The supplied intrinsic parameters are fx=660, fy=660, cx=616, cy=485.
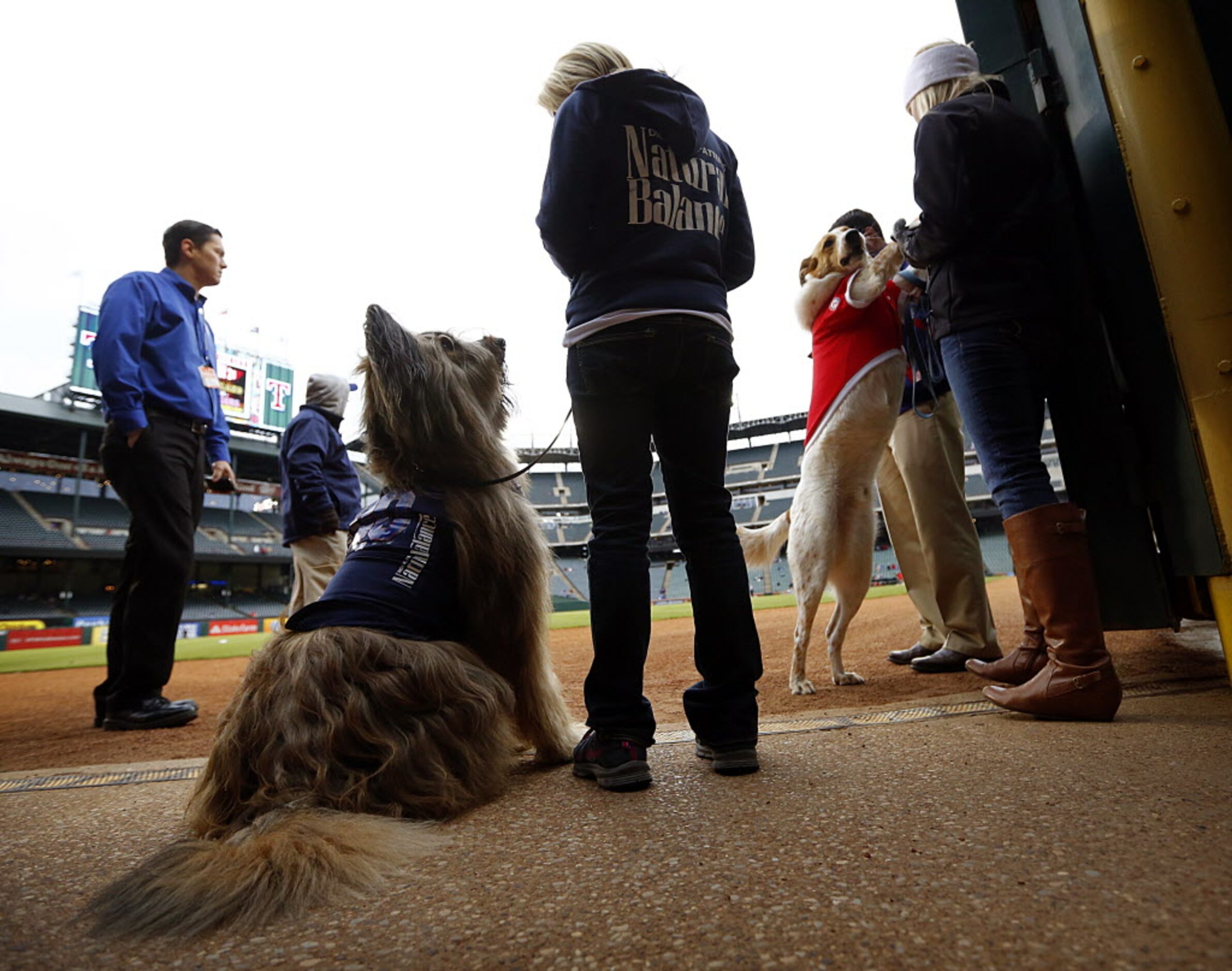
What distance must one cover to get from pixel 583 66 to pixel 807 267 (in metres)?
1.84

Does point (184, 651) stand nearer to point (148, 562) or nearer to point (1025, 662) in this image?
point (148, 562)

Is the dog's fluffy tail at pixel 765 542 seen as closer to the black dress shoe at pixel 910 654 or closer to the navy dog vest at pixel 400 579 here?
the black dress shoe at pixel 910 654

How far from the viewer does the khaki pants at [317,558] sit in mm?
4500

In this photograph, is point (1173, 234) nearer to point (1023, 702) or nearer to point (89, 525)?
point (1023, 702)

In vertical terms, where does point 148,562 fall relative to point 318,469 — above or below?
below

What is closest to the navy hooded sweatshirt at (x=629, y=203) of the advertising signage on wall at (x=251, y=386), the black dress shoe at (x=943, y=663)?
the black dress shoe at (x=943, y=663)

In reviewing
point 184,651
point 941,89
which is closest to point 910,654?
point 941,89

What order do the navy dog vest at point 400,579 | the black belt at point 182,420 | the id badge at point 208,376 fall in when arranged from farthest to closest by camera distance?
the id badge at point 208,376
the black belt at point 182,420
the navy dog vest at point 400,579

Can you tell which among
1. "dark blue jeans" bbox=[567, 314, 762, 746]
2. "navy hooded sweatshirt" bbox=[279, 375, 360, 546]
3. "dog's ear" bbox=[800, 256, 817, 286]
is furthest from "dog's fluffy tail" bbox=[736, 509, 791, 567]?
"navy hooded sweatshirt" bbox=[279, 375, 360, 546]

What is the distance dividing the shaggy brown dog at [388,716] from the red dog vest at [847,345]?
1.69 m

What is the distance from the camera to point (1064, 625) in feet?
6.48

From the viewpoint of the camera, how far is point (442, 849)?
50.8 inches

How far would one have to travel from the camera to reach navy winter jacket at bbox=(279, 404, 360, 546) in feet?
14.4

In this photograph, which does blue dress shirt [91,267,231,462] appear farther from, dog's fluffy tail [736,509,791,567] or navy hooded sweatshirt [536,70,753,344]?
dog's fluffy tail [736,509,791,567]
